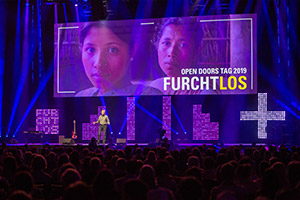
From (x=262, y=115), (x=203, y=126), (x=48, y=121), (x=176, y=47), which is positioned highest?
(x=176, y=47)

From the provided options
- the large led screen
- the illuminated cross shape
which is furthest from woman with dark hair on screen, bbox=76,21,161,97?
the illuminated cross shape

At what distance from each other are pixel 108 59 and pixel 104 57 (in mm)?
198

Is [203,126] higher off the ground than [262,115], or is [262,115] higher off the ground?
[262,115]

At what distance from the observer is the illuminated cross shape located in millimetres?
15227

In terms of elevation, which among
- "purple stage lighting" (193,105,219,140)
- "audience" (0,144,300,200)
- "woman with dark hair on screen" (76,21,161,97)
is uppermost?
"woman with dark hair on screen" (76,21,161,97)

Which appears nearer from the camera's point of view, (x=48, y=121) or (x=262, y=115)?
(x=262, y=115)

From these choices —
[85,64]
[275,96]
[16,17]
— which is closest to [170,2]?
[85,64]

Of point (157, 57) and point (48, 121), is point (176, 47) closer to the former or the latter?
point (157, 57)

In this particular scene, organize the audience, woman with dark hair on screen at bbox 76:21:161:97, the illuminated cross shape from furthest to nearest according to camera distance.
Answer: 1. woman with dark hair on screen at bbox 76:21:161:97
2. the illuminated cross shape
3. the audience

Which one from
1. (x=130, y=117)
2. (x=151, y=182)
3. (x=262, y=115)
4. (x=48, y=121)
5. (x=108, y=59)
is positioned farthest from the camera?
(x=48, y=121)

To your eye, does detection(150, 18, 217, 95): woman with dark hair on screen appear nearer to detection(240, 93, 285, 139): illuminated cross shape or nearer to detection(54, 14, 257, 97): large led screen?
detection(54, 14, 257, 97): large led screen

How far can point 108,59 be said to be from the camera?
16047 millimetres

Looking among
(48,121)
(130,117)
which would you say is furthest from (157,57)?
(48,121)

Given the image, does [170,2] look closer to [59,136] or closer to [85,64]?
[85,64]
